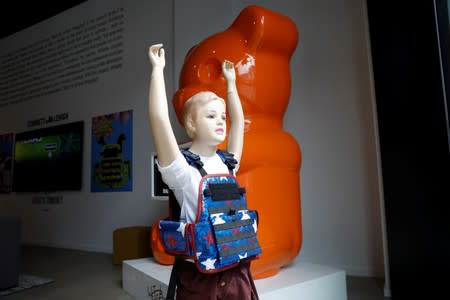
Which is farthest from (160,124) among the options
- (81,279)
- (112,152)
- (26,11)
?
(26,11)

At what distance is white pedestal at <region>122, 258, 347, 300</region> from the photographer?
180cm

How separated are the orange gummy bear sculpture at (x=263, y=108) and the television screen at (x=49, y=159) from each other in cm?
314

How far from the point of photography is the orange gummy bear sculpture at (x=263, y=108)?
1.94 metres

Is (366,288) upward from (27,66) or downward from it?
downward

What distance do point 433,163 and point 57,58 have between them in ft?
16.4

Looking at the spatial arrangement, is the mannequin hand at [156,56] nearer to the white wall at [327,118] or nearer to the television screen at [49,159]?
the white wall at [327,118]

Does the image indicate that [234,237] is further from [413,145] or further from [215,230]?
[413,145]

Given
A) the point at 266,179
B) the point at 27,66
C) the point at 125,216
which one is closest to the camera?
the point at 266,179

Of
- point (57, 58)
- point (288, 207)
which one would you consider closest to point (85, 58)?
point (57, 58)

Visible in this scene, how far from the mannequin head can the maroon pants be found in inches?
15.7

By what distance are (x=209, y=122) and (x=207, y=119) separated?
0.01 m

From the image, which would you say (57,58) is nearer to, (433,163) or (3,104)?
(3,104)

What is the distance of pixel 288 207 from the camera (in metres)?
2.05

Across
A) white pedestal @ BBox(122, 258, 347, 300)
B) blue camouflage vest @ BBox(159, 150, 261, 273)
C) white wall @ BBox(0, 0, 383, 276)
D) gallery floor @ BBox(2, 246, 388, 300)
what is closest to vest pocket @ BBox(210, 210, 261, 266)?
blue camouflage vest @ BBox(159, 150, 261, 273)
